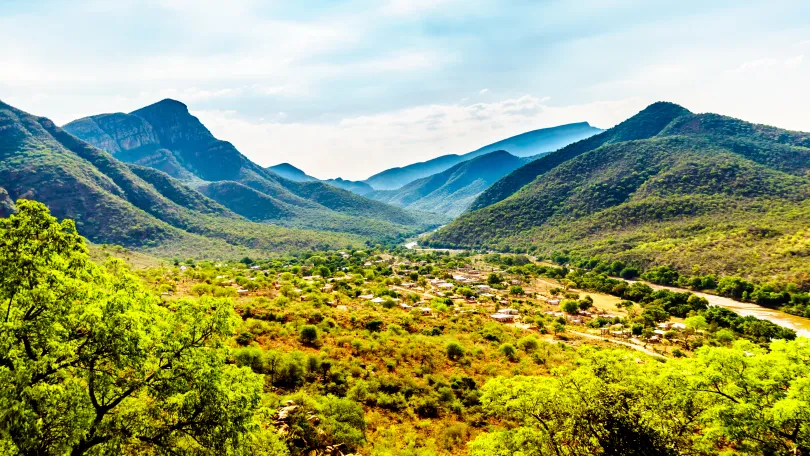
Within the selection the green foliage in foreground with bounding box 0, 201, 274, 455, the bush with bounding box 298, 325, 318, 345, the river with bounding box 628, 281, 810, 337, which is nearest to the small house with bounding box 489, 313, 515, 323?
the bush with bounding box 298, 325, 318, 345

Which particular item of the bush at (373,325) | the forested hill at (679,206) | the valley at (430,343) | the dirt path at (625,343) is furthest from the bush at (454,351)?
the forested hill at (679,206)

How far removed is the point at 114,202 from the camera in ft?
396

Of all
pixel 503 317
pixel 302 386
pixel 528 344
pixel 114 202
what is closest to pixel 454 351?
pixel 528 344

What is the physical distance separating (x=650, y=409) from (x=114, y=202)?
15078 centimetres

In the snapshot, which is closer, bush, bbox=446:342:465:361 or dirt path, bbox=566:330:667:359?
bush, bbox=446:342:465:361

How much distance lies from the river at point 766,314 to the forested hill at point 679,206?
31.5 feet

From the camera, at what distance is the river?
157 feet

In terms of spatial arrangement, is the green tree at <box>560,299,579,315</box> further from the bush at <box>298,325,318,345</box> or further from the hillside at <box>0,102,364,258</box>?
the hillside at <box>0,102,364,258</box>

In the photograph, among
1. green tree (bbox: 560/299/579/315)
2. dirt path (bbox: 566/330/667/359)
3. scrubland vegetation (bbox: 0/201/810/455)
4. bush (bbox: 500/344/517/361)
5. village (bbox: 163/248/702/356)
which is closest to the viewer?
scrubland vegetation (bbox: 0/201/810/455)

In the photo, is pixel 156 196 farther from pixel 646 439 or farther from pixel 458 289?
pixel 646 439

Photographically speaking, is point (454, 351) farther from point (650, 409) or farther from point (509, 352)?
point (650, 409)

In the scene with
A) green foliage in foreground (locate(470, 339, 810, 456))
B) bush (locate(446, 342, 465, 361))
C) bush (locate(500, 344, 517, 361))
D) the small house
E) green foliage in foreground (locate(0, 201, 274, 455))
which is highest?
green foliage in foreground (locate(0, 201, 274, 455))

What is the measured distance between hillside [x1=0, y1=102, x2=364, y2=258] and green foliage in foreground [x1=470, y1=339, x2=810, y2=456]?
116 m

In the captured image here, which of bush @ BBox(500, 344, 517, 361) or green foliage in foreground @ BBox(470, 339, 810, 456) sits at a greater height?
green foliage in foreground @ BBox(470, 339, 810, 456)
